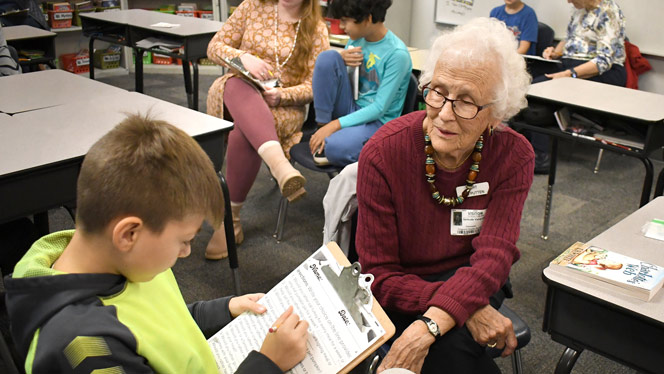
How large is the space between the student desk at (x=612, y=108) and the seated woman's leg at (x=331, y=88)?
2.52 feet

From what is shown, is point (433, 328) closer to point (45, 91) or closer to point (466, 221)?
point (466, 221)

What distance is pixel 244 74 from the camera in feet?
9.26

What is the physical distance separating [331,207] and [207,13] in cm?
509

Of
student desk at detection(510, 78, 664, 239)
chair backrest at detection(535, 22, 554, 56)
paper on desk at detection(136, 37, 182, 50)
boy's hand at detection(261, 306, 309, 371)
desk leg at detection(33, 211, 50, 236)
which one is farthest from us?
chair backrest at detection(535, 22, 554, 56)

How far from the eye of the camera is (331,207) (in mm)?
1819

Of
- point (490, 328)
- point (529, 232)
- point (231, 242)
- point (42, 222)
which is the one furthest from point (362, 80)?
point (490, 328)

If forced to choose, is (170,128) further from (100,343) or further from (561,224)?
(561,224)

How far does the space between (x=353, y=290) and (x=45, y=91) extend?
1.87 meters

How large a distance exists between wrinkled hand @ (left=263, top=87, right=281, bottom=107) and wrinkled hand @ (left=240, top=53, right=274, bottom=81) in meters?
0.07

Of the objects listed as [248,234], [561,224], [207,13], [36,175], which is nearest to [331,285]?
[36,175]

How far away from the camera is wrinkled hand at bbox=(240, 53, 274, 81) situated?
9.44ft

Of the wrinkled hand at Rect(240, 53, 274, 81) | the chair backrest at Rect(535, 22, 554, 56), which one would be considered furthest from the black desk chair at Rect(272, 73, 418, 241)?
the chair backrest at Rect(535, 22, 554, 56)

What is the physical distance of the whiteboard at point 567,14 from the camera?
4.27 metres

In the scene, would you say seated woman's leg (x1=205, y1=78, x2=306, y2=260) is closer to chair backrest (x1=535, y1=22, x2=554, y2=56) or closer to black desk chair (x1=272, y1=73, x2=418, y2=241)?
black desk chair (x1=272, y1=73, x2=418, y2=241)
